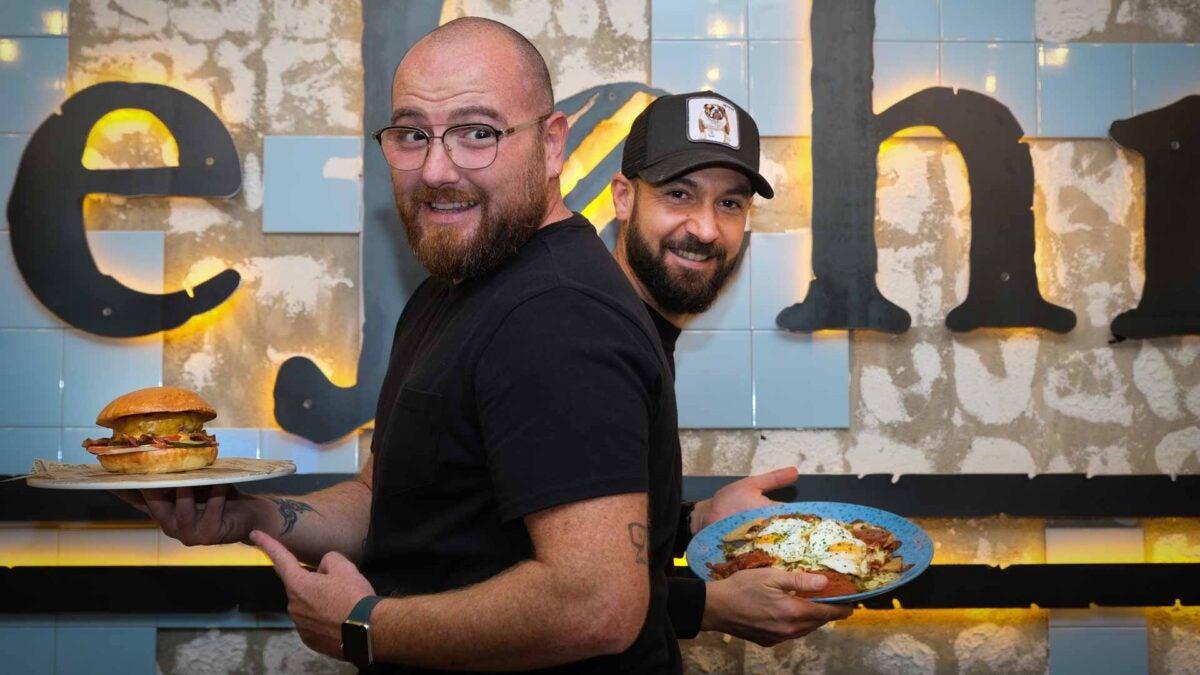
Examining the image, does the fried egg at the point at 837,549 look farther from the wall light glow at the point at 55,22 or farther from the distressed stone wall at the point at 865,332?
the wall light glow at the point at 55,22

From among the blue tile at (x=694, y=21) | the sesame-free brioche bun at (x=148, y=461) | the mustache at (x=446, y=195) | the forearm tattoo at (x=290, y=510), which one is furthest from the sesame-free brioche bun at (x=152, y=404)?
the blue tile at (x=694, y=21)

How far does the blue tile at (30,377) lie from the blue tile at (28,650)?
61 centimetres

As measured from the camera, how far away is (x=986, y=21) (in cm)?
332

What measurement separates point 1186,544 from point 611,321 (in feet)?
9.04

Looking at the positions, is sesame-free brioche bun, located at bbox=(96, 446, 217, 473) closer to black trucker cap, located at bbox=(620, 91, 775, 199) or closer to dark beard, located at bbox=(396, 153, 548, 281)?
dark beard, located at bbox=(396, 153, 548, 281)

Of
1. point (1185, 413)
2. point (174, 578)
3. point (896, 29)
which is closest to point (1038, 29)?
point (896, 29)

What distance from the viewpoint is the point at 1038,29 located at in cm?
332

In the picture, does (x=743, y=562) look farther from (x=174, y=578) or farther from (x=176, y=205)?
(x=176, y=205)

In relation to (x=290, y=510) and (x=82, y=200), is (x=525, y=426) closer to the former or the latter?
(x=290, y=510)

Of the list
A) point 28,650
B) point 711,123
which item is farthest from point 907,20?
point 28,650

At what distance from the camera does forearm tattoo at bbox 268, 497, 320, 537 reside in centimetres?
180

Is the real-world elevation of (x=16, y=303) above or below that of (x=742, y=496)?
above

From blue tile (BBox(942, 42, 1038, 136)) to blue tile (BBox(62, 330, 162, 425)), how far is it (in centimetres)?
253

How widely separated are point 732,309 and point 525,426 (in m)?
2.10
